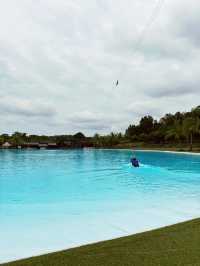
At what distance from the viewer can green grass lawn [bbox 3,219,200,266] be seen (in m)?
4.88

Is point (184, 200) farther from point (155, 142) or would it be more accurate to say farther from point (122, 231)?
point (155, 142)

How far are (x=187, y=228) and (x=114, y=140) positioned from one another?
11488 cm

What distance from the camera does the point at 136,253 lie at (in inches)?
209

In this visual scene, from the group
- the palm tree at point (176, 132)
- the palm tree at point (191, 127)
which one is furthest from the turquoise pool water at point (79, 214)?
the palm tree at point (176, 132)

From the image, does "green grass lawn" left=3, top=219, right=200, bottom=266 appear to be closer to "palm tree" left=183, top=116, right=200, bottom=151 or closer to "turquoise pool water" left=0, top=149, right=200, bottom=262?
"turquoise pool water" left=0, top=149, right=200, bottom=262

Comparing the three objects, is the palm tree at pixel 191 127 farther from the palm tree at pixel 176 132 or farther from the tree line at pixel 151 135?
the palm tree at pixel 176 132

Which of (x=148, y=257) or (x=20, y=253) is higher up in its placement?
(x=148, y=257)

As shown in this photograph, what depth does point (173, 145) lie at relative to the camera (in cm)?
8750

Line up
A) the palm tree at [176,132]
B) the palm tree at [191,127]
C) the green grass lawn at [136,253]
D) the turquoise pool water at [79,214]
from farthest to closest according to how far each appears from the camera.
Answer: the palm tree at [176,132], the palm tree at [191,127], the turquoise pool water at [79,214], the green grass lawn at [136,253]

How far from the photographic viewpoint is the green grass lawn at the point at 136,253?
16.0 feet

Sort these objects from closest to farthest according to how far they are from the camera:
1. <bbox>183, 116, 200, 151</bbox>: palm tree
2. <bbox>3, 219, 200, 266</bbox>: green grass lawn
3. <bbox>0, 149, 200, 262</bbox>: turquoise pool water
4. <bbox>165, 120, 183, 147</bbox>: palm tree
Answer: <bbox>3, 219, 200, 266</bbox>: green grass lawn < <bbox>0, 149, 200, 262</bbox>: turquoise pool water < <bbox>183, 116, 200, 151</bbox>: palm tree < <bbox>165, 120, 183, 147</bbox>: palm tree

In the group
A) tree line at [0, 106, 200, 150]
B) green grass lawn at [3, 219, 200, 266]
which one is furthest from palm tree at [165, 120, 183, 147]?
green grass lawn at [3, 219, 200, 266]

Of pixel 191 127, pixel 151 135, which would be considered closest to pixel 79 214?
pixel 191 127

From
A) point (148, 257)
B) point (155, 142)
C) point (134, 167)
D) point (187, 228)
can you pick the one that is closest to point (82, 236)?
point (187, 228)
